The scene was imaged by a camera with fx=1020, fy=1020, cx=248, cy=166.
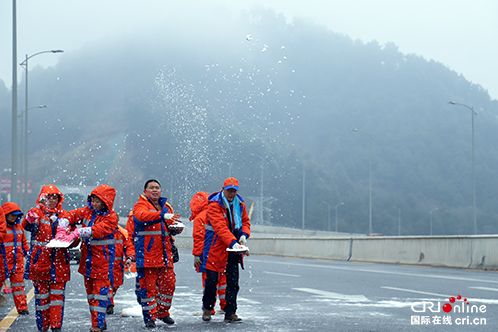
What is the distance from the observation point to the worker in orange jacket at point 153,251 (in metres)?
11.6

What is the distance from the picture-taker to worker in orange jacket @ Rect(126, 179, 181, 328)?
11.6m

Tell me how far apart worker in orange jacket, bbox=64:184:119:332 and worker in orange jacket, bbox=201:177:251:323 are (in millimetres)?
1610

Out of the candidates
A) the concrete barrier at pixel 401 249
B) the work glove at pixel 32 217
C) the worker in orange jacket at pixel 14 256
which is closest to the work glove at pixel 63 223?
the work glove at pixel 32 217

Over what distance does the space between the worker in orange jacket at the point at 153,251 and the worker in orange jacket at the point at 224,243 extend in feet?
1.83

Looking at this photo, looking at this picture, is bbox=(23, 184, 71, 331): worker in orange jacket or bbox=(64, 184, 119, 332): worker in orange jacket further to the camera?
bbox=(23, 184, 71, 331): worker in orange jacket

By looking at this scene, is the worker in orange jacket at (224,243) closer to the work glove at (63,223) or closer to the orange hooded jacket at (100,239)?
the orange hooded jacket at (100,239)

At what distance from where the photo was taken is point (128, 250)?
12242 mm

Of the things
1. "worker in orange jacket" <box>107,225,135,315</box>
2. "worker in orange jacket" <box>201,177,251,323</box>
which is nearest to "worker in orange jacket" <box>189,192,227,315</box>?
"worker in orange jacket" <box>201,177,251,323</box>

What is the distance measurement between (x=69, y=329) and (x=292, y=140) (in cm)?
17862

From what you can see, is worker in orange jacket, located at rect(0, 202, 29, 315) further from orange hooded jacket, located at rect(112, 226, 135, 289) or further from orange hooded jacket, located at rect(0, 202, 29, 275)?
orange hooded jacket, located at rect(112, 226, 135, 289)

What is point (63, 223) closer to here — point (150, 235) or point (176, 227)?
point (150, 235)

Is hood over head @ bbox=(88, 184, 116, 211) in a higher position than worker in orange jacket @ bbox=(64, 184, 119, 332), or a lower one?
higher

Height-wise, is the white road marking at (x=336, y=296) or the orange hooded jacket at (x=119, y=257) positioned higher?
the orange hooded jacket at (x=119, y=257)

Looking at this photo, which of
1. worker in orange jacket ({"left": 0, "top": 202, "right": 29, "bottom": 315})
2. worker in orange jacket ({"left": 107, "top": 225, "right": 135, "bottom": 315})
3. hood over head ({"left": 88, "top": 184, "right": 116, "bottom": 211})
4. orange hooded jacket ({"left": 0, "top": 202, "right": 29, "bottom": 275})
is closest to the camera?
hood over head ({"left": 88, "top": 184, "right": 116, "bottom": 211})
